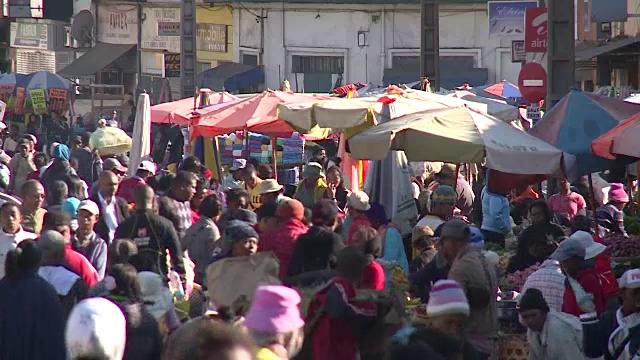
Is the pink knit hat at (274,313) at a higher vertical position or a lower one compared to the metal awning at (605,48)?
lower

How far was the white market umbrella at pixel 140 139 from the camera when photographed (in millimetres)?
19266

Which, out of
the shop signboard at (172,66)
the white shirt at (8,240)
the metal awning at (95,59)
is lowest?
the white shirt at (8,240)

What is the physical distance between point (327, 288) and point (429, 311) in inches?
26.8

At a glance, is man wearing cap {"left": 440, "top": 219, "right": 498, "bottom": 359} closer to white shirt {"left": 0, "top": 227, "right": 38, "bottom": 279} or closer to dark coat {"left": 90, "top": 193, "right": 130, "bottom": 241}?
white shirt {"left": 0, "top": 227, "right": 38, "bottom": 279}

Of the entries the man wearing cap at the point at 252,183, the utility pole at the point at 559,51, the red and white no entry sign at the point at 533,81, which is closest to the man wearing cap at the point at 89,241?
the man wearing cap at the point at 252,183

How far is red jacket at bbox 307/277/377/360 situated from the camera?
24.9ft

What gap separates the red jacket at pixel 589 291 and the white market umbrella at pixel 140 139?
34.0 ft

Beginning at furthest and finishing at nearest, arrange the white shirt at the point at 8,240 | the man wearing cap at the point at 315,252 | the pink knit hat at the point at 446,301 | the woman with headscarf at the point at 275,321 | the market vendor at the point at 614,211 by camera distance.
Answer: the market vendor at the point at 614,211, the white shirt at the point at 8,240, the man wearing cap at the point at 315,252, the pink knit hat at the point at 446,301, the woman with headscarf at the point at 275,321

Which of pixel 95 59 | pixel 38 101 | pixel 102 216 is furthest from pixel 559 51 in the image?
pixel 95 59

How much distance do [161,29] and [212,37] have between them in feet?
6.47

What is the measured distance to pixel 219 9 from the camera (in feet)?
141

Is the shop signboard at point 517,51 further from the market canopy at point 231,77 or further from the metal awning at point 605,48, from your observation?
the market canopy at point 231,77

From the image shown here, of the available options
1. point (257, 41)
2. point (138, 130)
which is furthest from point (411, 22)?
point (138, 130)

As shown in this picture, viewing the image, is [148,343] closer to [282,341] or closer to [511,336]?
[282,341]
